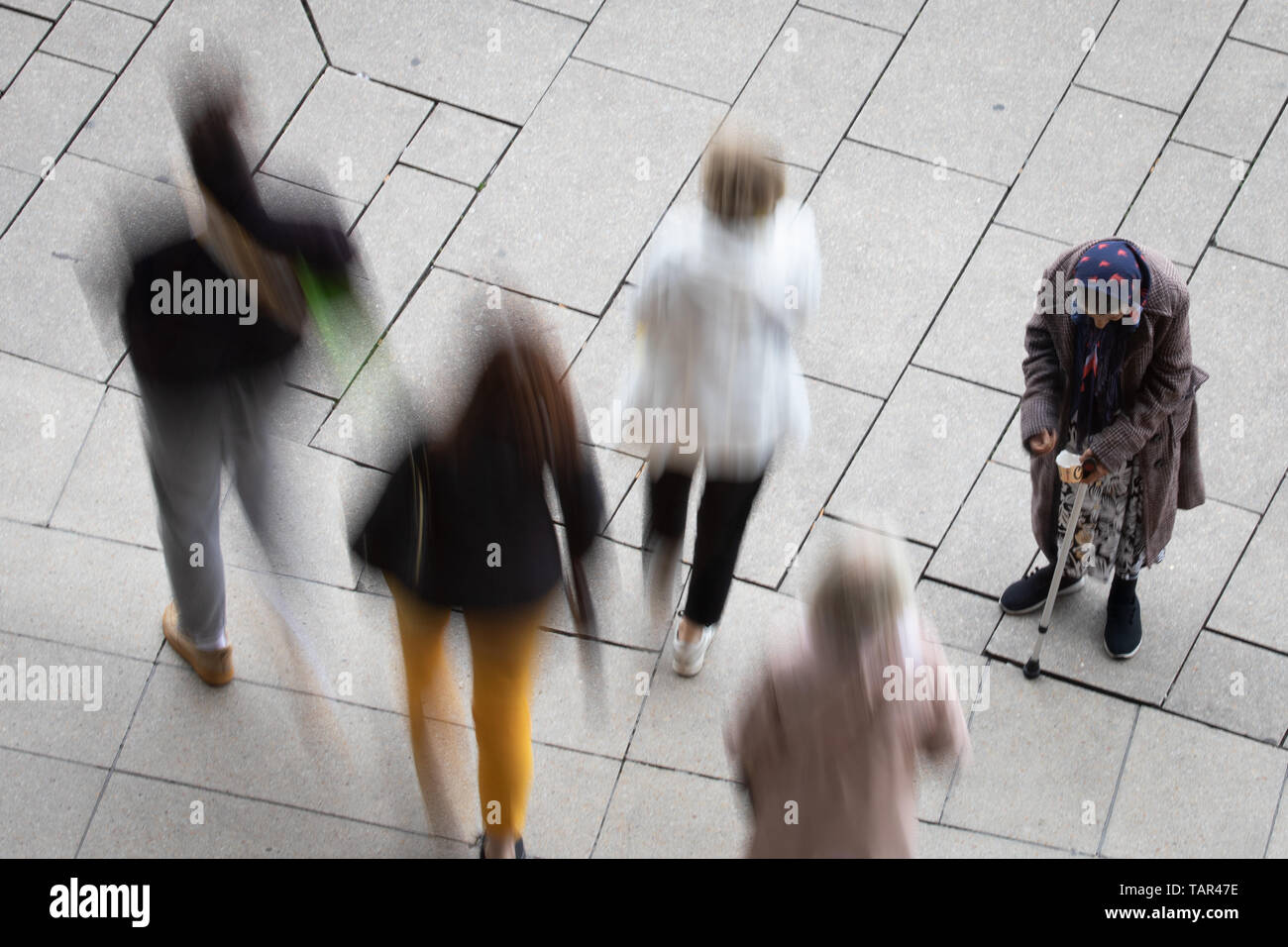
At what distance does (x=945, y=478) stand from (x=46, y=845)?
3.34m

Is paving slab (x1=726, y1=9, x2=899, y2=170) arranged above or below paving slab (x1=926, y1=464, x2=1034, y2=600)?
above

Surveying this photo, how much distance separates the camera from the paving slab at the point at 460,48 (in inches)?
238

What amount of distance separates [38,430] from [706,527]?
2.65 m

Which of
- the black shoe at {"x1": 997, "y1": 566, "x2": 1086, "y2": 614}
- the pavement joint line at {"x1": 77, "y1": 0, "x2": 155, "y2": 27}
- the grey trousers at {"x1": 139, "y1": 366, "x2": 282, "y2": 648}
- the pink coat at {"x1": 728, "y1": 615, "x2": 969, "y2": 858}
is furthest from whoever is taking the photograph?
the pavement joint line at {"x1": 77, "y1": 0, "x2": 155, "y2": 27}

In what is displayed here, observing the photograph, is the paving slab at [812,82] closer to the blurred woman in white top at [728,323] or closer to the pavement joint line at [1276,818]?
the blurred woman in white top at [728,323]

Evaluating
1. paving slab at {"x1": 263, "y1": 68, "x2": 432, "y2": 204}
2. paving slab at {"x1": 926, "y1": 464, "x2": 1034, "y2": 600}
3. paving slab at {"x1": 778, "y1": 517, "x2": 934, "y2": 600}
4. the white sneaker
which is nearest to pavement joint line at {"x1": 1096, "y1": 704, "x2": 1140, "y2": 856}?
paving slab at {"x1": 926, "y1": 464, "x2": 1034, "y2": 600}

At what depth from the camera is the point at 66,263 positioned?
18.0 feet

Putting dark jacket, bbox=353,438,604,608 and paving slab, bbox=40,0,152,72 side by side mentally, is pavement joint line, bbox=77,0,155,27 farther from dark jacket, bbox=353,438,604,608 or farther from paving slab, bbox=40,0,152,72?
dark jacket, bbox=353,438,604,608

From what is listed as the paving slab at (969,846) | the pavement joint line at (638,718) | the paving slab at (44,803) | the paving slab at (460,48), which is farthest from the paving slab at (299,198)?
the paving slab at (969,846)

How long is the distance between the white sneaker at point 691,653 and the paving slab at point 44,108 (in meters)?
3.38

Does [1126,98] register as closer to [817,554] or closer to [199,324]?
[817,554]

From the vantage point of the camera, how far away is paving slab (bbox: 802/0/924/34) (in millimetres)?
6273

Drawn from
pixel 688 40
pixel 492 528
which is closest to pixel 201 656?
pixel 492 528

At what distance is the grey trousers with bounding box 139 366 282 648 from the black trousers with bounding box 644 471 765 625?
3.93ft
